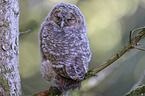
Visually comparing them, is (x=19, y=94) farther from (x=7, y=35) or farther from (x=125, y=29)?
(x=125, y=29)

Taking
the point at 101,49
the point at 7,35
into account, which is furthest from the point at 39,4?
the point at 7,35

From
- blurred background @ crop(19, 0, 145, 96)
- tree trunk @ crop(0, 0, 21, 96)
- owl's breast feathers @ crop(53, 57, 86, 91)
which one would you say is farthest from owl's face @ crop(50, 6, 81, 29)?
blurred background @ crop(19, 0, 145, 96)

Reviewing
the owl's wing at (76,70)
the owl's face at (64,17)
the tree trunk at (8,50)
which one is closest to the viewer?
the tree trunk at (8,50)

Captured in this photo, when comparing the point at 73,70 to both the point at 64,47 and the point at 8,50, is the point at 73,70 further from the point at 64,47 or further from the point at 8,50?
the point at 8,50

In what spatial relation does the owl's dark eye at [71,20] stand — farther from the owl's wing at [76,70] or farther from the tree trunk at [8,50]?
the tree trunk at [8,50]

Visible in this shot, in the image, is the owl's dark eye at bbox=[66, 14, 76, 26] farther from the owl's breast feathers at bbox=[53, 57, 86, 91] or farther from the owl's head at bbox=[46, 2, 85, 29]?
the owl's breast feathers at bbox=[53, 57, 86, 91]

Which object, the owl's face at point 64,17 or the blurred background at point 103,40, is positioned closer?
the owl's face at point 64,17

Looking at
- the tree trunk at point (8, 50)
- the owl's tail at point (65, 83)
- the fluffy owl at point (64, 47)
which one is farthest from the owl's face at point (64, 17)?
the tree trunk at point (8, 50)
